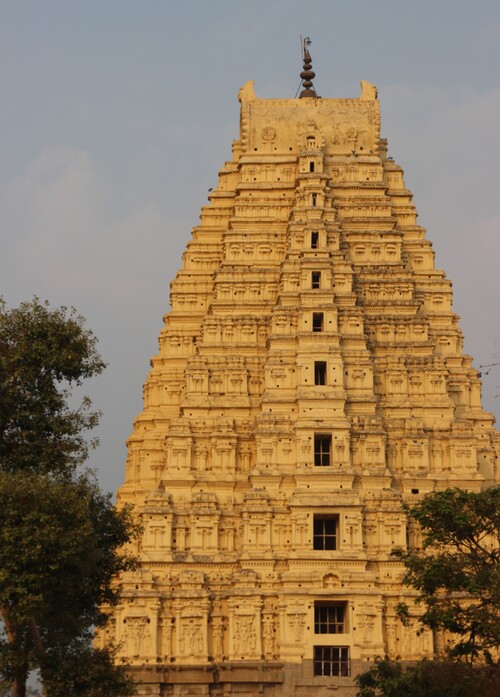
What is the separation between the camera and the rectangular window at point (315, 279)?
54.4 m

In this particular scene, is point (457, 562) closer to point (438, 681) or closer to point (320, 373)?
point (438, 681)

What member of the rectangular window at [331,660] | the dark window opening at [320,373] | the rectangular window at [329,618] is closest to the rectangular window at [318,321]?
the dark window opening at [320,373]

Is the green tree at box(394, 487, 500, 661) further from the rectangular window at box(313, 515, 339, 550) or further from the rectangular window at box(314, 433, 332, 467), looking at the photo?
the rectangular window at box(314, 433, 332, 467)

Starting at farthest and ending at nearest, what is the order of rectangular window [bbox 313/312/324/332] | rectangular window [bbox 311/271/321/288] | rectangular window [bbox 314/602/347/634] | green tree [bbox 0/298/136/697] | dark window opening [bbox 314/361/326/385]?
rectangular window [bbox 311/271/321/288] < rectangular window [bbox 313/312/324/332] < dark window opening [bbox 314/361/326/385] < rectangular window [bbox 314/602/347/634] < green tree [bbox 0/298/136/697]

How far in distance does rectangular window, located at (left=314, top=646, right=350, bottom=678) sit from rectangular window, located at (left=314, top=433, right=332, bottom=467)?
7.85 metres

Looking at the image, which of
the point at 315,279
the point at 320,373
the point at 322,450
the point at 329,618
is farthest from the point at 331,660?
the point at 315,279

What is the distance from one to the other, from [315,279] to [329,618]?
1563 cm

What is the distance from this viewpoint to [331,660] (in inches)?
1854

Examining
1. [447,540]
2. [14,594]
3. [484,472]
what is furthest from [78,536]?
[484,472]

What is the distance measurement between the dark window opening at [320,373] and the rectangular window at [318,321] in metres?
1.89

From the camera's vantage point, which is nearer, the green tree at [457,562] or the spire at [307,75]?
the green tree at [457,562]

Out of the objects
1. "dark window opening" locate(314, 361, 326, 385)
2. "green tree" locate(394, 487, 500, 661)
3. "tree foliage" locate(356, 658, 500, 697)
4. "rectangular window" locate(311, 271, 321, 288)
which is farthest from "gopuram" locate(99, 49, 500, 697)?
"green tree" locate(394, 487, 500, 661)

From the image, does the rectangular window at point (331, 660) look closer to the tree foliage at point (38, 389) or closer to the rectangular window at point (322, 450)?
the rectangular window at point (322, 450)

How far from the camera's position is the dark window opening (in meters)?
52.2
